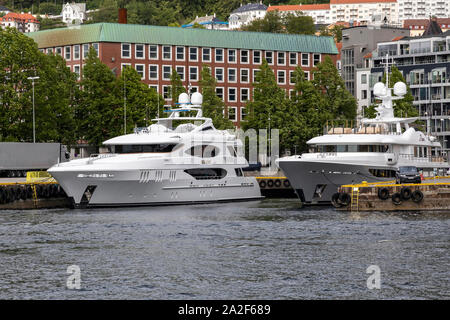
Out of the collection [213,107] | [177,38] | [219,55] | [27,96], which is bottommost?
[213,107]

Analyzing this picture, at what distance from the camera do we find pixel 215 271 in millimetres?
37750

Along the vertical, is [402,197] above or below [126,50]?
below

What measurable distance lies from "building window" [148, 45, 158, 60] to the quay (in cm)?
7261

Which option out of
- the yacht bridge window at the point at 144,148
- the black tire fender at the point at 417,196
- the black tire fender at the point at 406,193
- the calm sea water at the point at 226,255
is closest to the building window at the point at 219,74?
the yacht bridge window at the point at 144,148

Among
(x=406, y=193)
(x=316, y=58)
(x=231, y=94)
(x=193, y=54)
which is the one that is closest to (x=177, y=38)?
(x=193, y=54)

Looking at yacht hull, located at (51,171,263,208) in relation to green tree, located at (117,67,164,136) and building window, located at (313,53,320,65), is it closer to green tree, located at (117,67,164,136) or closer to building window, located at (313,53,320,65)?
green tree, located at (117,67,164,136)

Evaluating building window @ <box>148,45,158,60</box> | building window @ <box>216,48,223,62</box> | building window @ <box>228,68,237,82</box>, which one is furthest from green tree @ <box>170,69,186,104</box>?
building window @ <box>228,68,237,82</box>

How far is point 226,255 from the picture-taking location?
1656 inches

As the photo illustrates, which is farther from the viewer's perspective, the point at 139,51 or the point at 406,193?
the point at 139,51

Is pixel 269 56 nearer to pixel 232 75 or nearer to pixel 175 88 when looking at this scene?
pixel 232 75

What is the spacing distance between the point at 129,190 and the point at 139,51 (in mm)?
62368

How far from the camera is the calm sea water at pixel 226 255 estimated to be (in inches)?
1332

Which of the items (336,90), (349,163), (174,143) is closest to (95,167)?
(174,143)
